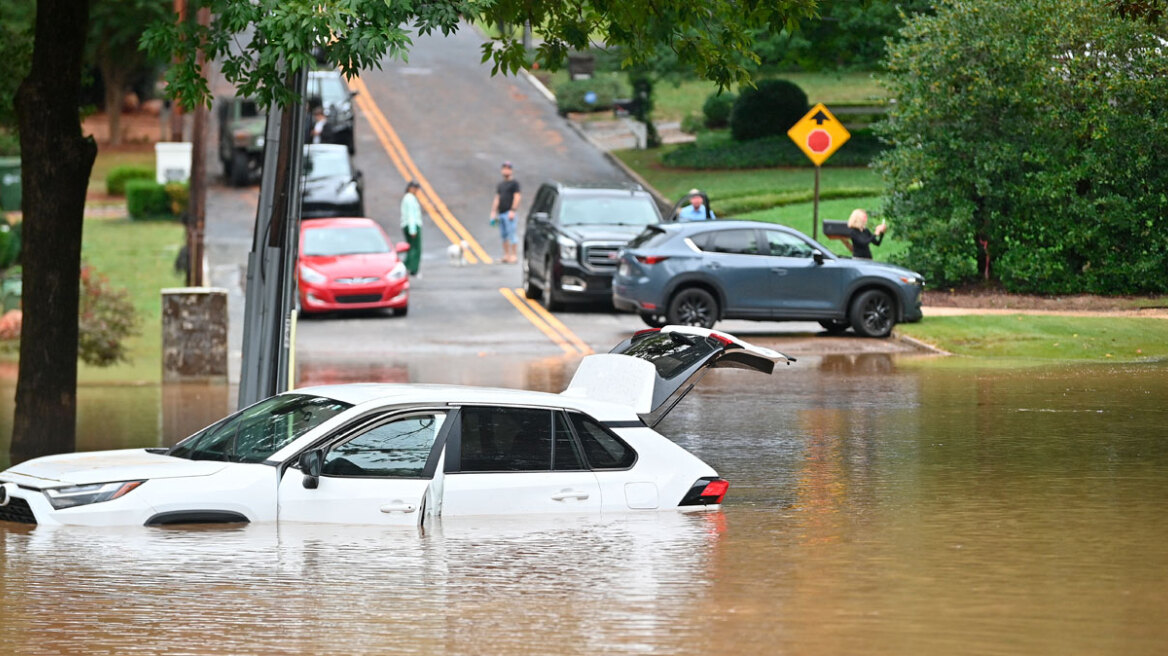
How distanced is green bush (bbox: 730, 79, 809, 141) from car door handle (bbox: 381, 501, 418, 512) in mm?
38186

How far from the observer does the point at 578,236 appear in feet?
86.8

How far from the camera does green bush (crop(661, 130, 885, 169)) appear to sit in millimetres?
44906

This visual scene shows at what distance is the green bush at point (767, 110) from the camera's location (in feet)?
155

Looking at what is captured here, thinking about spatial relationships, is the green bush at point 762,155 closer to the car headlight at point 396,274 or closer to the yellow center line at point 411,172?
the yellow center line at point 411,172

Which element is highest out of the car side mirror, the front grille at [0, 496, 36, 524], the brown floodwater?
the car side mirror

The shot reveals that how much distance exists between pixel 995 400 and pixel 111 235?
26180mm

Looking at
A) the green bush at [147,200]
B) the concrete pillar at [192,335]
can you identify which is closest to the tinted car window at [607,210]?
the concrete pillar at [192,335]

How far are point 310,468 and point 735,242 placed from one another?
1494 centimetres

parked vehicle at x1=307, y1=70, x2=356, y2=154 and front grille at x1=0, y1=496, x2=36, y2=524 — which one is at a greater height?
parked vehicle at x1=307, y1=70, x2=356, y2=154

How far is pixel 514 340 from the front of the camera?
950 inches

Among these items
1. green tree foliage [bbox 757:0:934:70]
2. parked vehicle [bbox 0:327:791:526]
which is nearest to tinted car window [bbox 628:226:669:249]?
parked vehicle [bbox 0:327:791:526]

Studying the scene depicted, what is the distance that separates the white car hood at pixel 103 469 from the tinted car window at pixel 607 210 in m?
17.0

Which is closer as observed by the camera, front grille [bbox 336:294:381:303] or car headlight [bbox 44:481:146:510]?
car headlight [bbox 44:481:146:510]

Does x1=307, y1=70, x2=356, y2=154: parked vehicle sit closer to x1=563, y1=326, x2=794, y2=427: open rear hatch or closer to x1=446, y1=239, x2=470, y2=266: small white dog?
x1=446, y1=239, x2=470, y2=266: small white dog
